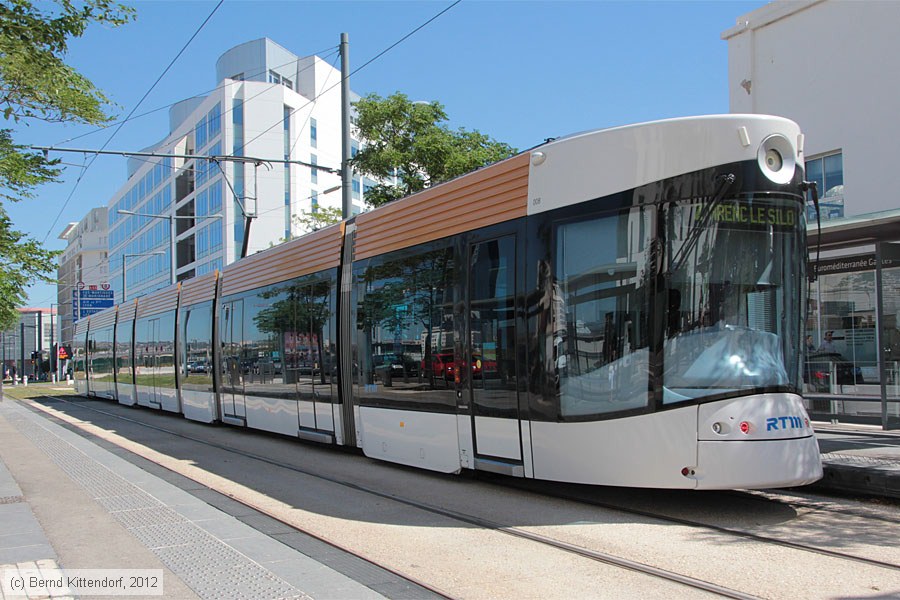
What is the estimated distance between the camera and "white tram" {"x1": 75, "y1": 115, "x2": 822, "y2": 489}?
23.4 feet

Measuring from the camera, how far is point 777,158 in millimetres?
7445

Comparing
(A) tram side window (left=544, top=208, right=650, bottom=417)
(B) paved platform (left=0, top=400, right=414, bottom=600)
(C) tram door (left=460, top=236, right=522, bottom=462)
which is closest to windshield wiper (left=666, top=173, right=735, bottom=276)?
(A) tram side window (left=544, top=208, right=650, bottom=417)

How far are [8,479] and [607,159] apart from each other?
27.2 ft

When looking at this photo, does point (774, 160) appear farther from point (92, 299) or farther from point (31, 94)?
point (92, 299)

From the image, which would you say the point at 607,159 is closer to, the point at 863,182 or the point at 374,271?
the point at 374,271

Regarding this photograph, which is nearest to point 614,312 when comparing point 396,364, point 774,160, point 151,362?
point 774,160

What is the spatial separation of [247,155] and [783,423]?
57.0 metres

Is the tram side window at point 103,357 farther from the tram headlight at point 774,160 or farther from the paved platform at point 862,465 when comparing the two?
the tram headlight at point 774,160

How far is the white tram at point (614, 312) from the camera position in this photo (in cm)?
712

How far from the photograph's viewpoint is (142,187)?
8219 centimetres

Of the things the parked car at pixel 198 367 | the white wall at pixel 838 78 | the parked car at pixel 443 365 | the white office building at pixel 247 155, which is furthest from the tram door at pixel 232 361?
the white office building at pixel 247 155

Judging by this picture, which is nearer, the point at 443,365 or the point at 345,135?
the point at 443,365

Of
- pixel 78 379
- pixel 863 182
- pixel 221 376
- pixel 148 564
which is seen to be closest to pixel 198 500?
Answer: pixel 148 564

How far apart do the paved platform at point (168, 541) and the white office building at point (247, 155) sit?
43552 mm
